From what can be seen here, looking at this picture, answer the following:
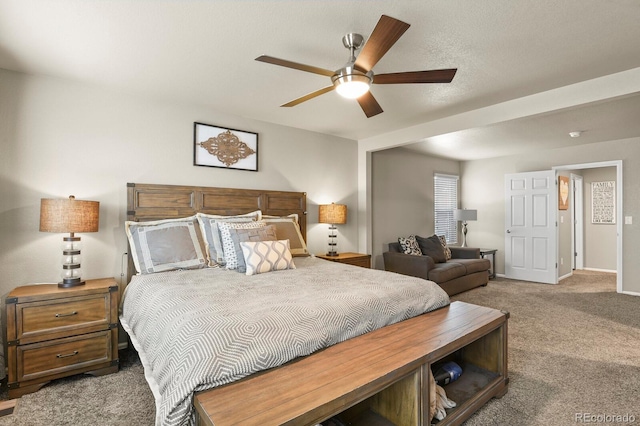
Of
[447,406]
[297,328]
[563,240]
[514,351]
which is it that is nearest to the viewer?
[297,328]

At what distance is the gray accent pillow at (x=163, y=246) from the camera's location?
110 inches

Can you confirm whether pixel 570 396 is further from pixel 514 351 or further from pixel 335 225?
pixel 335 225

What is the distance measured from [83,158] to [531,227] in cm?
694

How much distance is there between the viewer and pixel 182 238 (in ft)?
9.71

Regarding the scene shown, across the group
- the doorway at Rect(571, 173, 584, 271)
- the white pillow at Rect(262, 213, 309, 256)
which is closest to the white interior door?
the doorway at Rect(571, 173, 584, 271)

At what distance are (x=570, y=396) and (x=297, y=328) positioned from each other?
79.7 inches

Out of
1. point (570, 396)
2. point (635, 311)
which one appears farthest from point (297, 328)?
point (635, 311)

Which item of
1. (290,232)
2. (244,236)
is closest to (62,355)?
(244,236)

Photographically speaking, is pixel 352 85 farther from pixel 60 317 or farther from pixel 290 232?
pixel 60 317

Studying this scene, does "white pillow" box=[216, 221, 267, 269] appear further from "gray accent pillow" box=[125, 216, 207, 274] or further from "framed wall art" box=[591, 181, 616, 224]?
"framed wall art" box=[591, 181, 616, 224]

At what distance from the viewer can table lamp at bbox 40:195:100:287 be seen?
245 cm

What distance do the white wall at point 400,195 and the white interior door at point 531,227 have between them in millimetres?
1433

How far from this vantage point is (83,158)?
9.71 ft

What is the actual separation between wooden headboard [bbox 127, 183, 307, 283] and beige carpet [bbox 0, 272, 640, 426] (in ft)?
3.66
